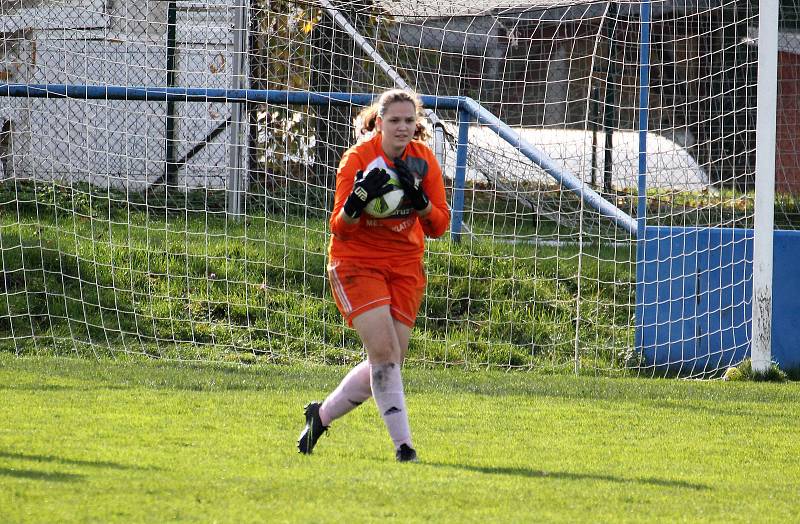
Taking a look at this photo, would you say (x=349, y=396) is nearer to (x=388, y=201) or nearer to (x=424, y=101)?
(x=388, y=201)

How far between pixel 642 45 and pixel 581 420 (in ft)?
12.6

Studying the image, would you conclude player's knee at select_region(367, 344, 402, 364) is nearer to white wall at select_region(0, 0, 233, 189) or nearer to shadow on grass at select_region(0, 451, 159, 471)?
shadow on grass at select_region(0, 451, 159, 471)

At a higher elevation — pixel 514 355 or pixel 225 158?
pixel 225 158

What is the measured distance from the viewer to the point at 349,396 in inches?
243

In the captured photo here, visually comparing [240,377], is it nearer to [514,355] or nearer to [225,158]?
[514,355]

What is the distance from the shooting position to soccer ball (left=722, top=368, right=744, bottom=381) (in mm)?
9906

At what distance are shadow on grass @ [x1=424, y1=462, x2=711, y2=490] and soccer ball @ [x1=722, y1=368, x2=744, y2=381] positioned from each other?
4.39m

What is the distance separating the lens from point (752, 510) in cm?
511

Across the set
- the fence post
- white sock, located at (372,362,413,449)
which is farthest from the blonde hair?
the fence post

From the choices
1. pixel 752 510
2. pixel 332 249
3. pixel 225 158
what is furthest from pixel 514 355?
pixel 752 510

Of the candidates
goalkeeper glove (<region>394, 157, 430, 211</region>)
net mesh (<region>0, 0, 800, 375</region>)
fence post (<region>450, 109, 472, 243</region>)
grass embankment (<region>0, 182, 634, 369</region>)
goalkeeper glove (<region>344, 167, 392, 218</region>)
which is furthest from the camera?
fence post (<region>450, 109, 472, 243</region>)

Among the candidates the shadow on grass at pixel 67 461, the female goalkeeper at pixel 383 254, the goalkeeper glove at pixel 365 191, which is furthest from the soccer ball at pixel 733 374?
the shadow on grass at pixel 67 461

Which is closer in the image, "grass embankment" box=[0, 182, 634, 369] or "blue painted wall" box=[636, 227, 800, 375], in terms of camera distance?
"blue painted wall" box=[636, 227, 800, 375]

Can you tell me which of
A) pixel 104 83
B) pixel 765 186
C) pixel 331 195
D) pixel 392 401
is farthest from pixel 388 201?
pixel 104 83
